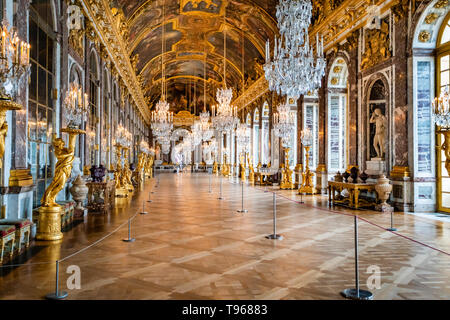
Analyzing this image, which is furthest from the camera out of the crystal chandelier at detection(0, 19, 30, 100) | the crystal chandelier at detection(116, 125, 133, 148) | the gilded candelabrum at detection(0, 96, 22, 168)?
the crystal chandelier at detection(116, 125, 133, 148)

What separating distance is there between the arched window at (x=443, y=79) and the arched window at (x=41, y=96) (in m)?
9.23

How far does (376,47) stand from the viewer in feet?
32.2

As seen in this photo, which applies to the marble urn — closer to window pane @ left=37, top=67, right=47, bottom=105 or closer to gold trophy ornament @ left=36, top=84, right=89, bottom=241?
gold trophy ornament @ left=36, top=84, right=89, bottom=241

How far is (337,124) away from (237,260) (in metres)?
10.3

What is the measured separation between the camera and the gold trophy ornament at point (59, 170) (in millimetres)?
5340

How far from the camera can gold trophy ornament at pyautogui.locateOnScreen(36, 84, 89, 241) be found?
534cm

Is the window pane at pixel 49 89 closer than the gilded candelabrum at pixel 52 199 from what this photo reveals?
No

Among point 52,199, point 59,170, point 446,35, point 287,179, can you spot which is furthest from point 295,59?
point 287,179

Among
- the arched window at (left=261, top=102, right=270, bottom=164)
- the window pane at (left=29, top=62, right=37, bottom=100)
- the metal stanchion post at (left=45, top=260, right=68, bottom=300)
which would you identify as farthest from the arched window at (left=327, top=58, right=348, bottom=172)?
the metal stanchion post at (left=45, top=260, right=68, bottom=300)

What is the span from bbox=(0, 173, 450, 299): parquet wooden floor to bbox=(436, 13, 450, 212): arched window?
1.61 metres

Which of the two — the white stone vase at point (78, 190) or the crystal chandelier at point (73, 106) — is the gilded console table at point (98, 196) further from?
the crystal chandelier at point (73, 106)

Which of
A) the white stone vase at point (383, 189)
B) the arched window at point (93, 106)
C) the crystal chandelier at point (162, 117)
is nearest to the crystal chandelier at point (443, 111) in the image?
the white stone vase at point (383, 189)

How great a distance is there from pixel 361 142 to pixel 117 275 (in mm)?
9217
